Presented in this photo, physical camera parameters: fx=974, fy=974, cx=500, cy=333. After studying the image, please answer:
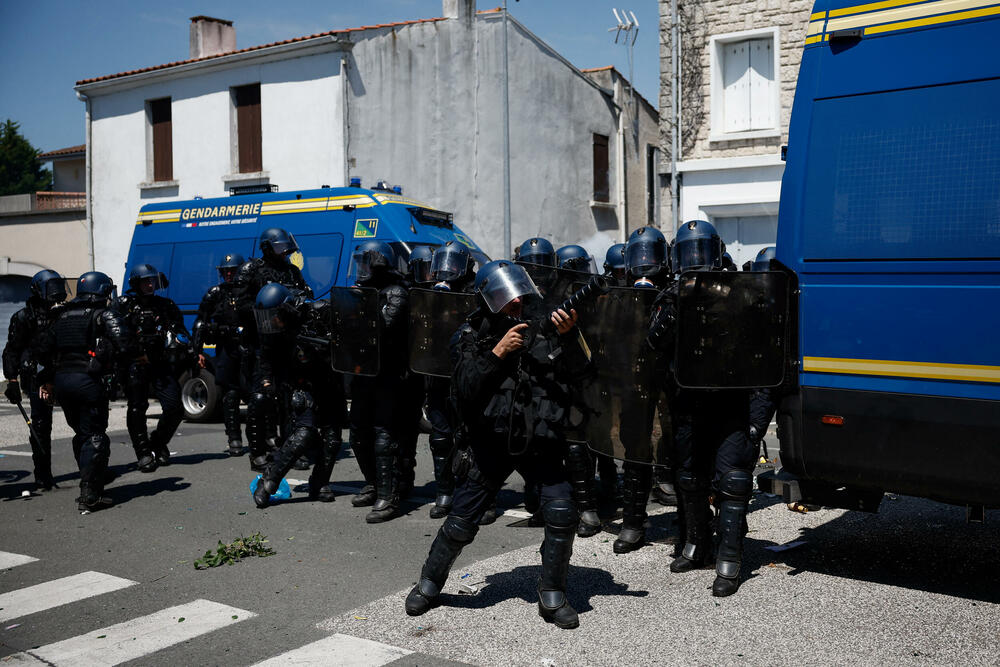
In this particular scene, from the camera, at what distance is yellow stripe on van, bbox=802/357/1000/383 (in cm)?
445

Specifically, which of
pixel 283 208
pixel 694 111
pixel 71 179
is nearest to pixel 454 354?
pixel 283 208

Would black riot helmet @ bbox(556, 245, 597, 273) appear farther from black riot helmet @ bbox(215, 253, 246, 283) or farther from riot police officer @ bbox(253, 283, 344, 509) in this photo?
black riot helmet @ bbox(215, 253, 246, 283)

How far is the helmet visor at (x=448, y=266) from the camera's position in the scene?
7160 millimetres

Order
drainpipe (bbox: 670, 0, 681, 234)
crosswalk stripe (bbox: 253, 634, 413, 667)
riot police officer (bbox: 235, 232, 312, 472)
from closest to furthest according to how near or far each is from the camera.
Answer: crosswalk stripe (bbox: 253, 634, 413, 667) → riot police officer (bbox: 235, 232, 312, 472) → drainpipe (bbox: 670, 0, 681, 234)

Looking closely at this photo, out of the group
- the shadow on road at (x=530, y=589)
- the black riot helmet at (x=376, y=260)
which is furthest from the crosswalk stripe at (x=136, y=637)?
the black riot helmet at (x=376, y=260)

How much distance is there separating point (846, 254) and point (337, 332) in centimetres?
398

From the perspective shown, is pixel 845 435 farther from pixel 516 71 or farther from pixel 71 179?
pixel 71 179

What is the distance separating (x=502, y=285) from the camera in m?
4.64

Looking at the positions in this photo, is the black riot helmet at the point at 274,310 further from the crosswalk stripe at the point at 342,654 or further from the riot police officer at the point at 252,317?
the crosswalk stripe at the point at 342,654

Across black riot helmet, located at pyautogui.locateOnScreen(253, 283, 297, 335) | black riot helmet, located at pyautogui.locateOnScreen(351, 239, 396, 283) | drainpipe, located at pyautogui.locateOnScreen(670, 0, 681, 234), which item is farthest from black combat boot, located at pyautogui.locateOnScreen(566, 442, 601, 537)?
drainpipe, located at pyautogui.locateOnScreen(670, 0, 681, 234)

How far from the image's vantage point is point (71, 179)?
4766cm

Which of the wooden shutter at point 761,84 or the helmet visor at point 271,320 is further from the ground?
the wooden shutter at point 761,84

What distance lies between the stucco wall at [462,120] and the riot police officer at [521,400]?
16702 millimetres

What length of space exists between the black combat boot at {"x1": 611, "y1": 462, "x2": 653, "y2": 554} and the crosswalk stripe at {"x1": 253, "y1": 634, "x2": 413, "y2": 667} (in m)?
2.06
